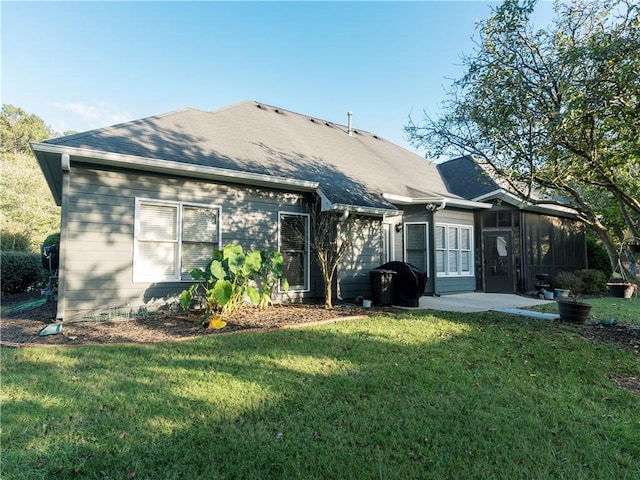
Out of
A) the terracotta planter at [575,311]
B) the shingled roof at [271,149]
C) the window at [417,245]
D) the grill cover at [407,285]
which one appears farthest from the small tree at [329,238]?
the terracotta planter at [575,311]

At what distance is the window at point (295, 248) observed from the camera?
8.88m

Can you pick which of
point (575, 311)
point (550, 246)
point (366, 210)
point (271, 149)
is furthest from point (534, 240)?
point (271, 149)

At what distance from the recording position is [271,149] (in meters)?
9.74

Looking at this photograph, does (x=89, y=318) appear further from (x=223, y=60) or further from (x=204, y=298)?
(x=223, y=60)

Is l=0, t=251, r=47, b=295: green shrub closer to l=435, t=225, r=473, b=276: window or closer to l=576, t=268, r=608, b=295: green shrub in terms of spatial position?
l=435, t=225, r=473, b=276: window

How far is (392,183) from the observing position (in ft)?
37.2

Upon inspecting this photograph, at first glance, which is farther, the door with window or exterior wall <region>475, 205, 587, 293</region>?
exterior wall <region>475, 205, 587, 293</region>

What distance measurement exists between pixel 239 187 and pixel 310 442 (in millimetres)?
6533

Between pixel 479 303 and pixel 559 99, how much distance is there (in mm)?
5537

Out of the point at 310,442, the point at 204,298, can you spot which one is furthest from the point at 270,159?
the point at 310,442

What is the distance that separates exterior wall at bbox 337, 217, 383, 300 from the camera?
9.17m

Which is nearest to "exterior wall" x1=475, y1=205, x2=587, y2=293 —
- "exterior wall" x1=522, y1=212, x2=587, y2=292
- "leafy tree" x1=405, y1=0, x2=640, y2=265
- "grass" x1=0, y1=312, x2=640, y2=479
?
"exterior wall" x1=522, y1=212, x2=587, y2=292

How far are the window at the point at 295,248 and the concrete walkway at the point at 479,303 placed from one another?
308 cm

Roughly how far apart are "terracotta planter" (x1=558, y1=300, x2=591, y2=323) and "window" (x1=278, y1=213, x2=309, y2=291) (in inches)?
219
